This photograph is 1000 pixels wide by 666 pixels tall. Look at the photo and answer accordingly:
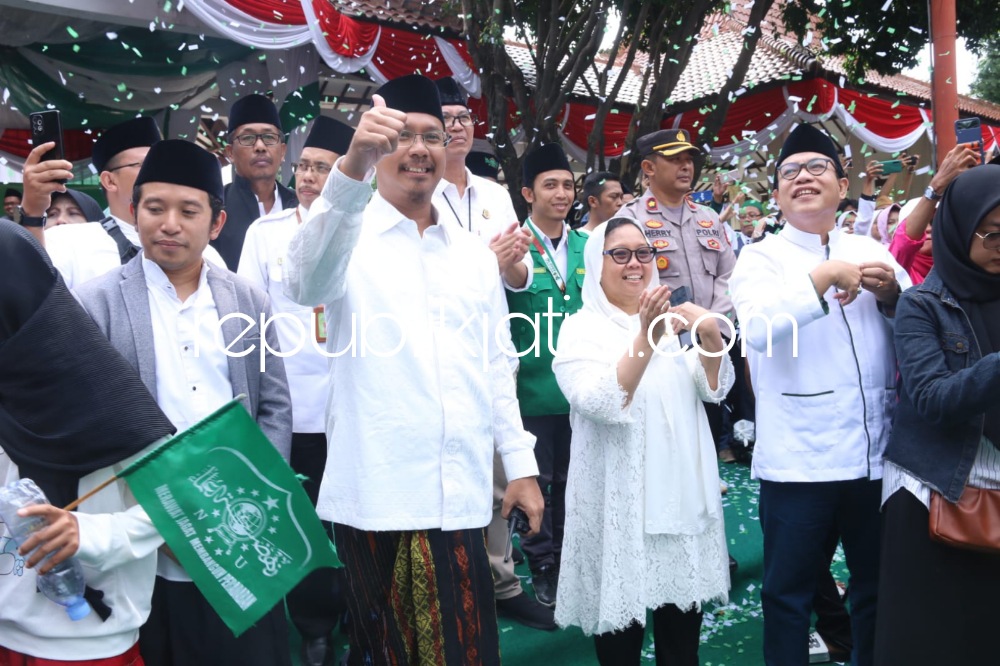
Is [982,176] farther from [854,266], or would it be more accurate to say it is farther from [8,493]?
[8,493]

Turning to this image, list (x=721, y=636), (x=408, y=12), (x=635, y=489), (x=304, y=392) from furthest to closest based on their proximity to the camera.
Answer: (x=408, y=12) → (x=721, y=636) → (x=304, y=392) → (x=635, y=489)

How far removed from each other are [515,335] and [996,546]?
220 cm

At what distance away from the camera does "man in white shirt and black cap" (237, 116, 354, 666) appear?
11.0 feet

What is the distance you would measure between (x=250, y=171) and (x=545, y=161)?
1543 mm

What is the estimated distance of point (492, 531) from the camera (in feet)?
12.5

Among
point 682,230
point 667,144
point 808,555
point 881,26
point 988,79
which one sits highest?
point 988,79

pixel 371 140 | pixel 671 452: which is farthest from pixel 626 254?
pixel 371 140

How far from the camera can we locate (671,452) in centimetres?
299

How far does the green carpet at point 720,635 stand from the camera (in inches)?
142

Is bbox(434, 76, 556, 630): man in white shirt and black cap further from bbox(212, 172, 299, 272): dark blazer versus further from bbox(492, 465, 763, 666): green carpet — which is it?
bbox(212, 172, 299, 272): dark blazer

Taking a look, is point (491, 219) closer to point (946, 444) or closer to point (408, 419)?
point (408, 419)

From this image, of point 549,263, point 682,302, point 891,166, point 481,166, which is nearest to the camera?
point 682,302

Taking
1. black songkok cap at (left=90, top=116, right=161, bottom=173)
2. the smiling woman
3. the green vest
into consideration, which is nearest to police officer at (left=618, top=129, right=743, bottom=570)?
the green vest

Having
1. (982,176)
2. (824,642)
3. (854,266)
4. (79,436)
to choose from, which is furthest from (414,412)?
(824,642)
